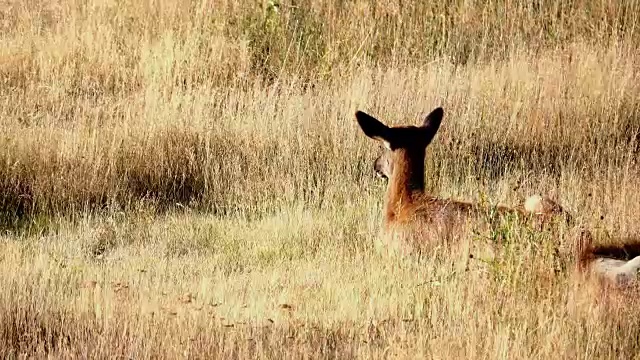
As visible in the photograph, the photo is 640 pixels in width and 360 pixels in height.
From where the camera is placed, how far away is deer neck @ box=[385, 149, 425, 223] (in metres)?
8.31

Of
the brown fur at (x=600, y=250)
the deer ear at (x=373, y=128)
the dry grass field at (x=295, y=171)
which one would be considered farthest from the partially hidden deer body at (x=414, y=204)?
the brown fur at (x=600, y=250)

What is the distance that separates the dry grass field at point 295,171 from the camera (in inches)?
254

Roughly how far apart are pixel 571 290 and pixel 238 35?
753 cm

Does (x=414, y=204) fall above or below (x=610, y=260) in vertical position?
below

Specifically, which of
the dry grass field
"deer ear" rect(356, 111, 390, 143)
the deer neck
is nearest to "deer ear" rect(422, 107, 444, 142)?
the deer neck

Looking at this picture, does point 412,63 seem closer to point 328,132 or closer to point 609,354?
point 328,132

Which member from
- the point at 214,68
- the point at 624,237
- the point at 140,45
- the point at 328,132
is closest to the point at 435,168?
the point at 328,132

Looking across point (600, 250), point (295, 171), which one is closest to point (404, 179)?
point (600, 250)

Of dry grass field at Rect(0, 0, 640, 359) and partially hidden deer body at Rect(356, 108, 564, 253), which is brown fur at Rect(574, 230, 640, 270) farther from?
partially hidden deer body at Rect(356, 108, 564, 253)

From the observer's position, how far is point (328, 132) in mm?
10945

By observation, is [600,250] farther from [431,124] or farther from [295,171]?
[295,171]

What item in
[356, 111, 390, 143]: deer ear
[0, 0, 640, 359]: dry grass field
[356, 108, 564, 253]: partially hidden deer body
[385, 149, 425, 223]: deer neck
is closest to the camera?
[0, 0, 640, 359]: dry grass field

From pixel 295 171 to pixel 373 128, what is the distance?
7.19 feet

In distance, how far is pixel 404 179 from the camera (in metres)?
8.38
